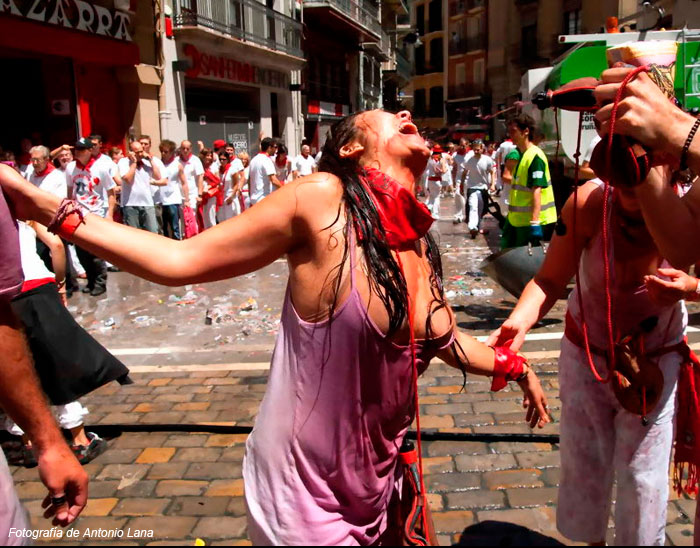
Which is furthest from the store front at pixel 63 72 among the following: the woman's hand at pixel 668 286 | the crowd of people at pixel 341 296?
the woman's hand at pixel 668 286

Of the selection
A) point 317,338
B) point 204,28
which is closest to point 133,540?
point 317,338

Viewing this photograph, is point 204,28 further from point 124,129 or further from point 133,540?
point 133,540

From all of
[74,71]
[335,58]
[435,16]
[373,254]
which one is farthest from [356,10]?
[373,254]

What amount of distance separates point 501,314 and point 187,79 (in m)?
14.4

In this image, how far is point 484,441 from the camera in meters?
4.05

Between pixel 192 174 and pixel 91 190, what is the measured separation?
276cm

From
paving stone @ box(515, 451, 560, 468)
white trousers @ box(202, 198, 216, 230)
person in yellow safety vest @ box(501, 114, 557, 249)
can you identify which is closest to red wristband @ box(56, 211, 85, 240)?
paving stone @ box(515, 451, 560, 468)

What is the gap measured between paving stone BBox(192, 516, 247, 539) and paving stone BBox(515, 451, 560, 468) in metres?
1.61

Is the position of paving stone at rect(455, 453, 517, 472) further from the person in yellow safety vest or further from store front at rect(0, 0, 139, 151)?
store front at rect(0, 0, 139, 151)

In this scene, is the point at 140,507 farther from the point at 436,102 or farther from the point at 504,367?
the point at 436,102

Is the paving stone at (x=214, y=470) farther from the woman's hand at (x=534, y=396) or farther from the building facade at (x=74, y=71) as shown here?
the building facade at (x=74, y=71)

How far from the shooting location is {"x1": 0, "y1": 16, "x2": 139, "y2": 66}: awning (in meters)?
12.5

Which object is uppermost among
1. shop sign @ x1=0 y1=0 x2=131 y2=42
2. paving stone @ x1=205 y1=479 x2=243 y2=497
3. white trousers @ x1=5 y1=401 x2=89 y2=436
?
shop sign @ x1=0 y1=0 x2=131 y2=42

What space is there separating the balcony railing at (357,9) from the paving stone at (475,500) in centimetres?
2731
